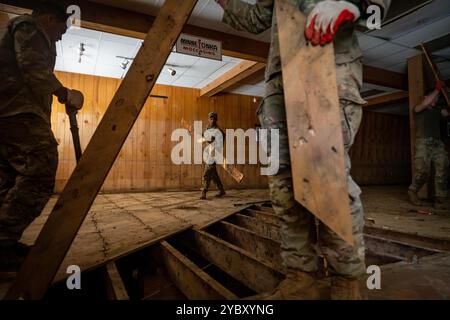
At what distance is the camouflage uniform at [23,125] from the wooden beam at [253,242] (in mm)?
1432

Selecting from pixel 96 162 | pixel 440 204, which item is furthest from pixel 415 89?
pixel 96 162

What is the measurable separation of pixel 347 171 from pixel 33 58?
5.63 feet

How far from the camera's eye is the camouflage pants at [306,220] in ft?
3.18

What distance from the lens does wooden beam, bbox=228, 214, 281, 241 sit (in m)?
2.27

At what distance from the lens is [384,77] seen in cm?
554

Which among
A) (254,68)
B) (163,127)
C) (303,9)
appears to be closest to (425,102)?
(254,68)

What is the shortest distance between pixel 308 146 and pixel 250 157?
22.3 feet

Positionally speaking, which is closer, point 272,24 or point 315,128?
point 315,128

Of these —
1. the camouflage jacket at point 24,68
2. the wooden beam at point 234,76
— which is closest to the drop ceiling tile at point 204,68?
the wooden beam at point 234,76

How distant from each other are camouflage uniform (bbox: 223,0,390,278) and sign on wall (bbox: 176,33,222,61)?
267cm

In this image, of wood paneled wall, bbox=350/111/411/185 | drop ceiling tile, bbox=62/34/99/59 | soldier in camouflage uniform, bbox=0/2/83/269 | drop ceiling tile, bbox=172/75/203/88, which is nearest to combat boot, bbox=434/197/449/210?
soldier in camouflage uniform, bbox=0/2/83/269

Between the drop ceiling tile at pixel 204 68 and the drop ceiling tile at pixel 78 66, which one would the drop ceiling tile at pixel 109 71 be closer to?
the drop ceiling tile at pixel 78 66

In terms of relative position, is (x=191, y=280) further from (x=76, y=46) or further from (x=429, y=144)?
(x=76, y=46)
